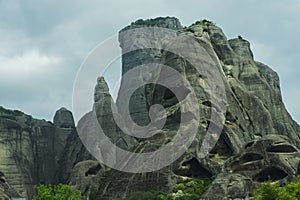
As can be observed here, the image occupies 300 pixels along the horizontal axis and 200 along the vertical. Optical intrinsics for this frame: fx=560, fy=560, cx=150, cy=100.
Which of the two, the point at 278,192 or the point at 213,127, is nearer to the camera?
the point at 278,192

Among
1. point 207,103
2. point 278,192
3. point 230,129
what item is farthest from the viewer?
point 207,103

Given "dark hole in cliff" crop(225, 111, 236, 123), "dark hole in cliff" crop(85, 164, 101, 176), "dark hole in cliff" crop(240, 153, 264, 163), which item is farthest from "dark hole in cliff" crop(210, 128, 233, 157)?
A: "dark hole in cliff" crop(85, 164, 101, 176)

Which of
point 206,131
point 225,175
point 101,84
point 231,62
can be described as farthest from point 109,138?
point 225,175

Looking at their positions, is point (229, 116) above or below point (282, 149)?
above

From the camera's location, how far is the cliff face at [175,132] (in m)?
54.3

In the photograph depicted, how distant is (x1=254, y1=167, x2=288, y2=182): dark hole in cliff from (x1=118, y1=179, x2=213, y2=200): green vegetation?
498 centimetres

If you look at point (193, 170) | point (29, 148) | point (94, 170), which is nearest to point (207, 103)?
point (193, 170)

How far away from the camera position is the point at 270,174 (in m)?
53.7

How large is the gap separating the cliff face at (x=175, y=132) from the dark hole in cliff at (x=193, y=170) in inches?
4.1

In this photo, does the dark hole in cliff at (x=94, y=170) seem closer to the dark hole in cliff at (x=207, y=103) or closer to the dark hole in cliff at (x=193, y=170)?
the dark hole in cliff at (x=207, y=103)

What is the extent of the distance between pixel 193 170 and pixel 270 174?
28.7 feet

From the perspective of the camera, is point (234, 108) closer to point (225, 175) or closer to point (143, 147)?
point (143, 147)

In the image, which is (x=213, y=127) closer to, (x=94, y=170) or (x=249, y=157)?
(x=249, y=157)

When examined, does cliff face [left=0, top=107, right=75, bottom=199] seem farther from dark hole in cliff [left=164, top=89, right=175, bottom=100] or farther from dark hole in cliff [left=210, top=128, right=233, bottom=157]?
dark hole in cliff [left=210, top=128, right=233, bottom=157]
